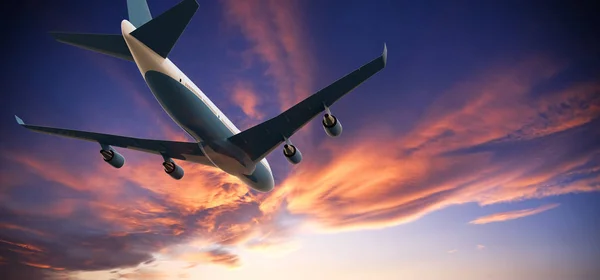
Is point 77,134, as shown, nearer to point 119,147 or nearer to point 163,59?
point 119,147

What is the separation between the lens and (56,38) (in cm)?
1572

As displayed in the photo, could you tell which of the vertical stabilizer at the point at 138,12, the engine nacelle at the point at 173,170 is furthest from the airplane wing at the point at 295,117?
the vertical stabilizer at the point at 138,12

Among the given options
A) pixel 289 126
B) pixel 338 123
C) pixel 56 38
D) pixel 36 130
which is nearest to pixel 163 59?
pixel 56 38

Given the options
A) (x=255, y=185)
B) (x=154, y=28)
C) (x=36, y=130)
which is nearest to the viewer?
(x=154, y=28)

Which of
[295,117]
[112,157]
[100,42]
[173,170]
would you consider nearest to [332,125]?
[295,117]

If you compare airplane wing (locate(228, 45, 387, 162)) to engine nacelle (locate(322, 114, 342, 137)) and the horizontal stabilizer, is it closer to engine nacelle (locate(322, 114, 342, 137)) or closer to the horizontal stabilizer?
engine nacelle (locate(322, 114, 342, 137))

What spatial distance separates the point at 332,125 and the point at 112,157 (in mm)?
13149

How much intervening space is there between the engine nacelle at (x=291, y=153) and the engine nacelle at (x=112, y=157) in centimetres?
993

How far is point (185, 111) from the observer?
17641 mm

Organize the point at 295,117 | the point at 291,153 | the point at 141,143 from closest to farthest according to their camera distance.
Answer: the point at 295,117, the point at 291,153, the point at 141,143

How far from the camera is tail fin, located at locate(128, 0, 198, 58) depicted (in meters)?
14.7

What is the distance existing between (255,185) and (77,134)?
1077cm

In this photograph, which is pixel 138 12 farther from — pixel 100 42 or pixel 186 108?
pixel 186 108

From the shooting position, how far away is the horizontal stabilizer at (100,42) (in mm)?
16031
